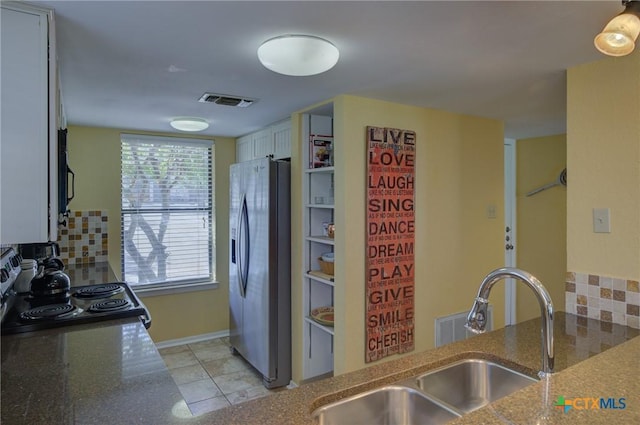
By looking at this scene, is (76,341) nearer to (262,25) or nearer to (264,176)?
(262,25)

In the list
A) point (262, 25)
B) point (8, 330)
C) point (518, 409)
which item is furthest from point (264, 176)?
point (518, 409)

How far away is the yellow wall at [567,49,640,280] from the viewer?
181cm

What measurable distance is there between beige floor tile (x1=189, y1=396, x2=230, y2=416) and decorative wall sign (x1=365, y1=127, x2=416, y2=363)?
44.1 inches

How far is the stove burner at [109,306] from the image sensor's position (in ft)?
6.77

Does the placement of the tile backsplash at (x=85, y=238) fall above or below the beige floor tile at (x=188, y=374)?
above

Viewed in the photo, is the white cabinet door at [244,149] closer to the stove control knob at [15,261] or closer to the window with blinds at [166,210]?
the window with blinds at [166,210]

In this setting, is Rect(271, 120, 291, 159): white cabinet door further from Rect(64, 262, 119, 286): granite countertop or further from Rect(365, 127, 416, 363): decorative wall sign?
Rect(64, 262, 119, 286): granite countertop

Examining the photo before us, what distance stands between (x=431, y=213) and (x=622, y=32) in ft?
6.35

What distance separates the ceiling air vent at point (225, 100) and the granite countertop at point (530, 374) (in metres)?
1.96

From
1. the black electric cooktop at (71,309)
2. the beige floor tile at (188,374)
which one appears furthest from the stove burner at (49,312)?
the beige floor tile at (188,374)

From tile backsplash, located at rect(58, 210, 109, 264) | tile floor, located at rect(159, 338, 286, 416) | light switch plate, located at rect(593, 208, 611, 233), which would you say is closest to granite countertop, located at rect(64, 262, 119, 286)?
tile backsplash, located at rect(58, 210, 109, 264)

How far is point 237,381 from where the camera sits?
326 centimetres

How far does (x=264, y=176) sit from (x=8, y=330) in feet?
6.05

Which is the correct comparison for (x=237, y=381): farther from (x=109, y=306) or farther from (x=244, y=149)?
(x=244, y=149)
